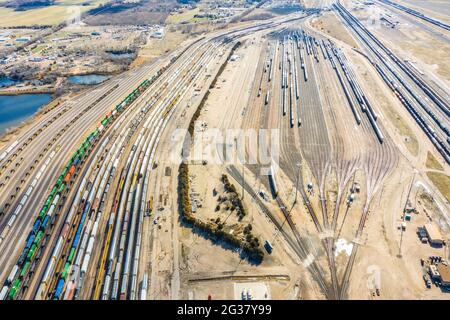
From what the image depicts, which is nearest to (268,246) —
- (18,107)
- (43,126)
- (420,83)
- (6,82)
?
(43,126)

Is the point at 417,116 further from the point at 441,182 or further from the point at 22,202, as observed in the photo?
the point at 22,202

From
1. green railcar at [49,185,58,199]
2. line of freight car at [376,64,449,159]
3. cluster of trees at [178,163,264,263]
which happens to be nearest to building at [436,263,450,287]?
cluster of trees at [178,163,264,263]

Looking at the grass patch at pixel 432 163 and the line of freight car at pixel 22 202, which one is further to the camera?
the grass patch at pixel 432 163

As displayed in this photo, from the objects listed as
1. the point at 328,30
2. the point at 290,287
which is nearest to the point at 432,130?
the point at 290,287

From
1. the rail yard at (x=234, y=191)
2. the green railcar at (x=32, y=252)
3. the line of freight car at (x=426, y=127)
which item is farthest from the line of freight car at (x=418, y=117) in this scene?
the green railcar at (x=32, y=252)

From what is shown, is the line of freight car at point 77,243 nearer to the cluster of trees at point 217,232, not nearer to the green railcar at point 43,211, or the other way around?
the green railcar at point 43,211

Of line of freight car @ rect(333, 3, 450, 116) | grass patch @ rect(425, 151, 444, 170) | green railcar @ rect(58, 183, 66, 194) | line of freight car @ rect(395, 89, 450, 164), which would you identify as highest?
line of freight car @ rect(333, 3, 450, 116)

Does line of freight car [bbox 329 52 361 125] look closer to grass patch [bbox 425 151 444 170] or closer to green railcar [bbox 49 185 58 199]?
grass patch [bbox 425 151 444 170]
